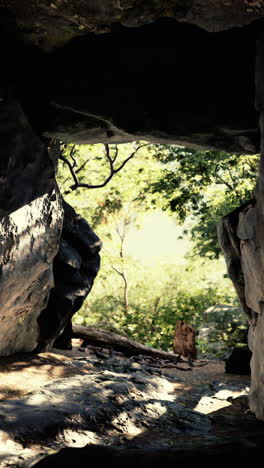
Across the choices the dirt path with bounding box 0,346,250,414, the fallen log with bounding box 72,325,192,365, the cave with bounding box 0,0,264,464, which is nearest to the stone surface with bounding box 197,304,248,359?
the fallen log with bounding box 72,325,192,365

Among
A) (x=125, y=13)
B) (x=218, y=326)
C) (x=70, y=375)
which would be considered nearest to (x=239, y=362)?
(x=70, y=375)

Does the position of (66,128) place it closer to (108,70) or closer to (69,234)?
(108,70)

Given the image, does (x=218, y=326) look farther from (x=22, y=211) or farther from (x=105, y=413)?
(x=105, y=413)

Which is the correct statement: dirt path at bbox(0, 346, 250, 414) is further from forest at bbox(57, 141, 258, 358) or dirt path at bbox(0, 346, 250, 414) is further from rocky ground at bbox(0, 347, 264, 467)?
forest at bbox(57, 141, 258, 358)

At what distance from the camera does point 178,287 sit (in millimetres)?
26750

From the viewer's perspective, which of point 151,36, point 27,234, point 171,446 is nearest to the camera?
point 171,446

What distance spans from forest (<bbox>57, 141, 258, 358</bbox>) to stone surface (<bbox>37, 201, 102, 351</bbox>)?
2437 millimetres

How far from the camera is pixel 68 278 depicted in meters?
10.7

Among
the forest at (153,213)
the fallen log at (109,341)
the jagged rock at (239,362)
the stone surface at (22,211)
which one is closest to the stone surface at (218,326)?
the forest at (153,213)

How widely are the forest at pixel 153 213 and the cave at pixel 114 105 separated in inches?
163

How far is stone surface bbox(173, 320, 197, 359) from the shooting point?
14898 mm

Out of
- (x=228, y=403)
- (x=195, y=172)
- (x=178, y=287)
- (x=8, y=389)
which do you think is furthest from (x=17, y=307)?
(x=178, y=287)

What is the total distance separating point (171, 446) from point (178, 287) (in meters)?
22.4

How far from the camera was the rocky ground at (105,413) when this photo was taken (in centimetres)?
457
